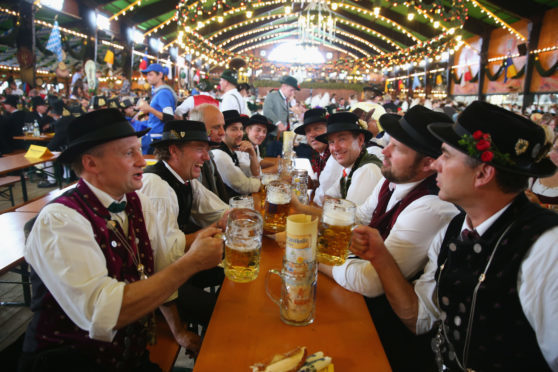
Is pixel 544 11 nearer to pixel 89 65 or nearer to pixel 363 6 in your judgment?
pixel 363 6

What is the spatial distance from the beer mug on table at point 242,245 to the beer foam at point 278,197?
288mm

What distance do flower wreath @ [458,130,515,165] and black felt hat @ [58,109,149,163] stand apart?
4.10ft

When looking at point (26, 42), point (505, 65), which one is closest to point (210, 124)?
point (26, 42)

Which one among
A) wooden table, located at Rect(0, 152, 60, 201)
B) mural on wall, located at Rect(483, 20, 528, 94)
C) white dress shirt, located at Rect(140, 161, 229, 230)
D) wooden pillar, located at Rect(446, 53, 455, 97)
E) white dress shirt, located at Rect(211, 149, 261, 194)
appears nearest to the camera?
white dress shirt, located at Rect(140, 161, 229, 230)

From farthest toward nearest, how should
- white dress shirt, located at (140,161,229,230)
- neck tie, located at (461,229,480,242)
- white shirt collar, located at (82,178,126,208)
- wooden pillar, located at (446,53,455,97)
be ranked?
wooden pillar, located at (446,53,455,97) < white dress shirt, located at (140,161,229,230) < white shirt collar, located at (82,178,126,208) < neck tie, located at (461,229,480,242)

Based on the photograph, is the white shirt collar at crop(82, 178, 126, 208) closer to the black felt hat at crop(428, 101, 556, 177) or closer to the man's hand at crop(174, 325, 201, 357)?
the man's hand at crop(174, 325, 201, 357)

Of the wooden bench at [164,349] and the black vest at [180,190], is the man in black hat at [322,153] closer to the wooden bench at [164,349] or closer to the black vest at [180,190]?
the black vest at [180,190]

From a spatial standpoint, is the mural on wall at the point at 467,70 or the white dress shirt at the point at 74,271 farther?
the mural on wall at the point at 467,70

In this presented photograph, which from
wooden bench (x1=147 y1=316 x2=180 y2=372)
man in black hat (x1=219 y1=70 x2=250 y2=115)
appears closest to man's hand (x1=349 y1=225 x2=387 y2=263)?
wooden bench (x1=147 y1=316 x2=180 y2=372)

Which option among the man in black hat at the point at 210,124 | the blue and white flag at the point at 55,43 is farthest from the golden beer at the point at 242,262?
the blue and white flag at the point at 55,43

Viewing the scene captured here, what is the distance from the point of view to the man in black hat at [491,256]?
3.09ft

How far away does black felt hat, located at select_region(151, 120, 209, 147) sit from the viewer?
1.92 meters

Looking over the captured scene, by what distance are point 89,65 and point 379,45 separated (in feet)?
69.6

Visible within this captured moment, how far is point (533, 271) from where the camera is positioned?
93 centimetres
